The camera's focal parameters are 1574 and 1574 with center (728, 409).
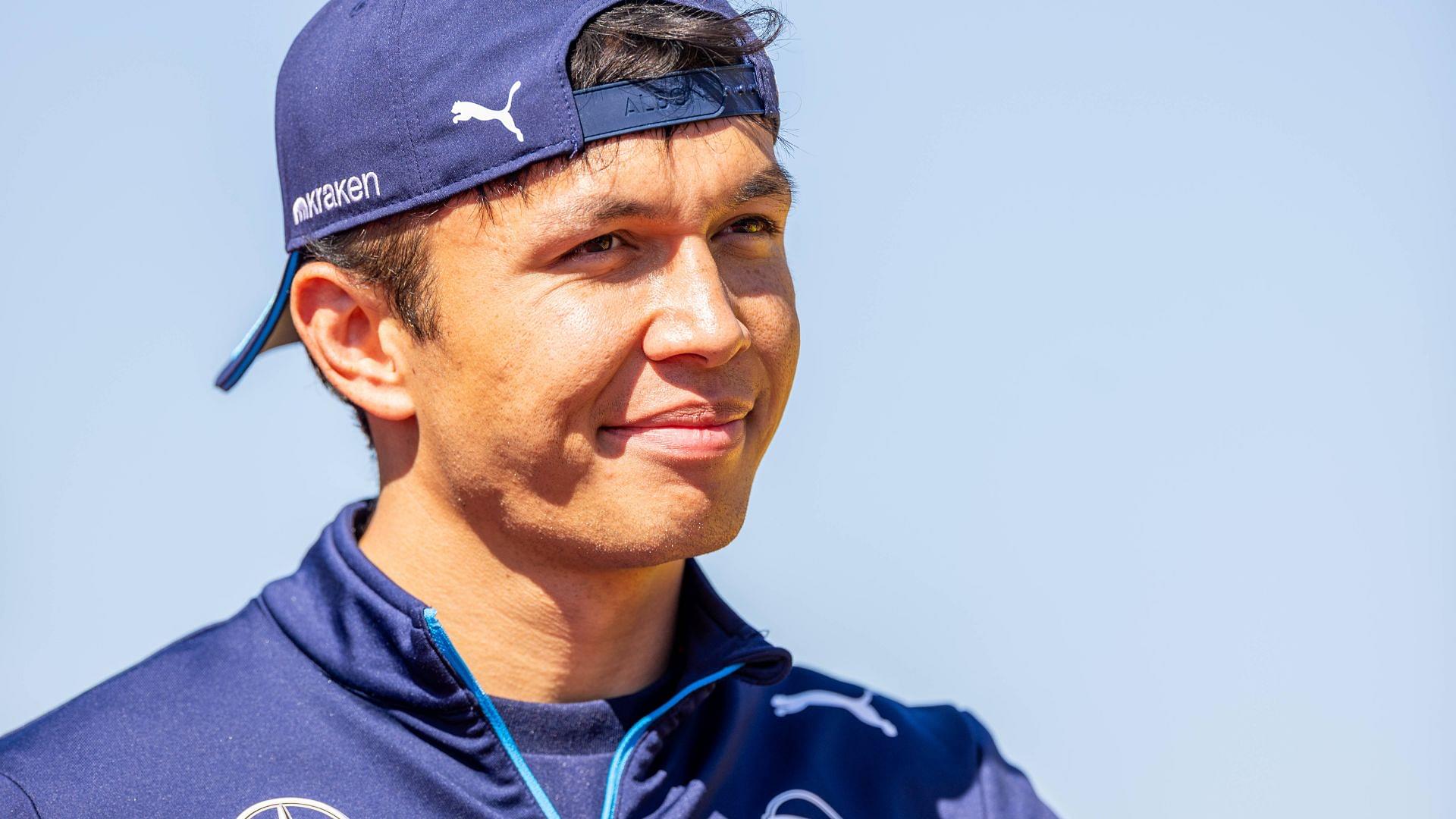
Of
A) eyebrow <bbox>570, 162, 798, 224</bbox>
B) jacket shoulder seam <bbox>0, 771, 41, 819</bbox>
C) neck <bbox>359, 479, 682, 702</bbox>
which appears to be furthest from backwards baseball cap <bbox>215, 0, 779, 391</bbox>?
jacket shoulder seam <bbox>0, 771, 41, 819</bbox>

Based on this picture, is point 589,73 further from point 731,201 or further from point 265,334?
point 265,334

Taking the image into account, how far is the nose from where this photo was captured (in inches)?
116

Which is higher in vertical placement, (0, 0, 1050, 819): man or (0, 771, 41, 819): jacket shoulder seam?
(0, 0, 1050, 819): man

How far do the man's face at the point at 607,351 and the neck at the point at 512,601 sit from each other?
12 cm

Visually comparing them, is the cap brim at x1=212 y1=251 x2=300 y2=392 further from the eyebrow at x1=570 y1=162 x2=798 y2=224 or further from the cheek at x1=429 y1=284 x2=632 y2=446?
the eyebrow at x1=570 y1=162 x2=798 y2=224

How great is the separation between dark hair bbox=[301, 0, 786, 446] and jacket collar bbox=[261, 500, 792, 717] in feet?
1.67

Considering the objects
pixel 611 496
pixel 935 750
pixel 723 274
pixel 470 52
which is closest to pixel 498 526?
pixel 611 496

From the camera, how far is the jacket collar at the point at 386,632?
3010 mm

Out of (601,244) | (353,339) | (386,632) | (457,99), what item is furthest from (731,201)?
(386,632)

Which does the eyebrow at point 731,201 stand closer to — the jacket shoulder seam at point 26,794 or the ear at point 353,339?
the ear at point 353,339

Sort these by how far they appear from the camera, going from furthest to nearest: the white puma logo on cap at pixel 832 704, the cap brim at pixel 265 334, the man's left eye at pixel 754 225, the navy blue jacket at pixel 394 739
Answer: the white puma logo on cap at pixel 832 704
the cap brim at pixel 265 334
the man's left eye at pixel 754 225
the navy blue jacket at pixel 394 739

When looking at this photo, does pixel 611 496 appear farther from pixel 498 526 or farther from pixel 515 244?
pixel 515 244

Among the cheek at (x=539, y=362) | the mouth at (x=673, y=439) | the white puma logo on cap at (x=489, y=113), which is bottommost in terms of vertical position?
the mouth at (x=673, y=439)

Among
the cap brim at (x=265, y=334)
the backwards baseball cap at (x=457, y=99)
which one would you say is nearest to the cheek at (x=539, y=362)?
the backwards baseball cap at (x=457, y=99)
